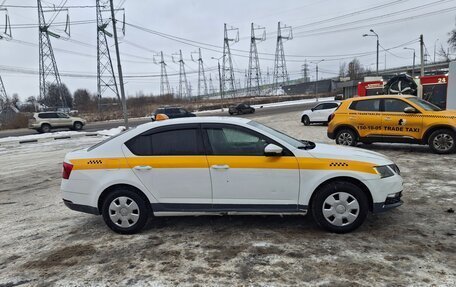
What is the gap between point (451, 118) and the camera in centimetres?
933

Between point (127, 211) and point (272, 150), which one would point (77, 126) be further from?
point (272, 150)

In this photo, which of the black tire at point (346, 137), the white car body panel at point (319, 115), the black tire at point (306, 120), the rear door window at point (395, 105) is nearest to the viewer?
the rear door window at point (395, 105)

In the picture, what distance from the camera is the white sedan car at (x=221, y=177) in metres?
4.41

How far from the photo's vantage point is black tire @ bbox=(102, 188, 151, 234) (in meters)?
4.69

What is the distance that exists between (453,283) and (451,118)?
7481mm

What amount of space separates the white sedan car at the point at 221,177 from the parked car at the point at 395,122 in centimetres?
592

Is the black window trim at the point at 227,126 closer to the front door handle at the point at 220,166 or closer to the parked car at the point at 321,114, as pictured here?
the front door handle at the point at 220,166

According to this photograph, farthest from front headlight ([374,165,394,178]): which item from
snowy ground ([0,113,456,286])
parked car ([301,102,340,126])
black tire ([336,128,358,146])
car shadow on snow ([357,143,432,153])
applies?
parked car ([301,102,340,126])

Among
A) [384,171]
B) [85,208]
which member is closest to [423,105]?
[384,171]

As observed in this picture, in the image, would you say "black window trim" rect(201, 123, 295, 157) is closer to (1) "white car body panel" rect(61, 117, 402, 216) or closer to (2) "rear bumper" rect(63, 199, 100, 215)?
(1) "white car body panel" rect(61, 117, 402, 216)

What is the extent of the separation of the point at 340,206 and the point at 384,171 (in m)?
0.74

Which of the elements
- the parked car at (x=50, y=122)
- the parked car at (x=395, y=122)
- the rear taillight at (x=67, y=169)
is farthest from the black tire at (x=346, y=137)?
the parked car at (x=50, y=122)

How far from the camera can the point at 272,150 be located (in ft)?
14.4

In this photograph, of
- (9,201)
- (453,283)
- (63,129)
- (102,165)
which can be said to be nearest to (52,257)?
(102,165)
